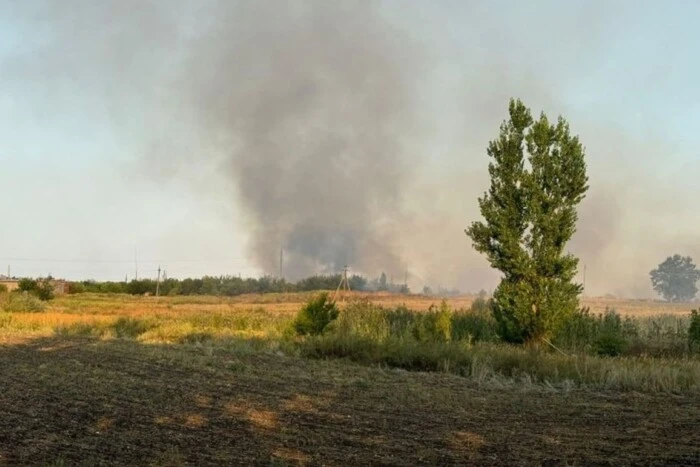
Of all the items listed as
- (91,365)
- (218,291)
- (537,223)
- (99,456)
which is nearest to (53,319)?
(91,365)

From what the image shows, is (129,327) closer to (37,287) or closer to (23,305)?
(23,305)

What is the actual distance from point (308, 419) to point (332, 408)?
109 centimetres

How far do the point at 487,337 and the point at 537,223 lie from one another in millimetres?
4339

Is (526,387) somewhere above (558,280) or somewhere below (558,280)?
below

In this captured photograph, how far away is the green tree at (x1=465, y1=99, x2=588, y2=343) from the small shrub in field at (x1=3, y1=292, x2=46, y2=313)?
30441mm

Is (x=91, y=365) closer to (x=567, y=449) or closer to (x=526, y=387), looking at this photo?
(x=526, y=387)

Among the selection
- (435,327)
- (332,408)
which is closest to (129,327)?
(435,327)

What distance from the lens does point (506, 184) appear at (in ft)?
83.6

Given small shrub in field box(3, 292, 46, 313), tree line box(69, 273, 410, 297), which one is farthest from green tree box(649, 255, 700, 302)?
small shrub in field box(3, 292, 46, 313)

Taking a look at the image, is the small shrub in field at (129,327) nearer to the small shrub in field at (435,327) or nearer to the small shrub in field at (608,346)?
the small shrub in field at (435,327)

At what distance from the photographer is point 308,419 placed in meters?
10.8

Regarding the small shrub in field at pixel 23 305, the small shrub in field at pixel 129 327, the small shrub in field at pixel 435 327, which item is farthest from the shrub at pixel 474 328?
the small shrub in field at pixel 23 305

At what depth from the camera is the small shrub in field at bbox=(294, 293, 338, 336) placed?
25781mm

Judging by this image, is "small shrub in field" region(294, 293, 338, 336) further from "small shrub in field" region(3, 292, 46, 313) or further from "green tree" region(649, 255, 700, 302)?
"green tree" region(649, 255, 700, 302)
